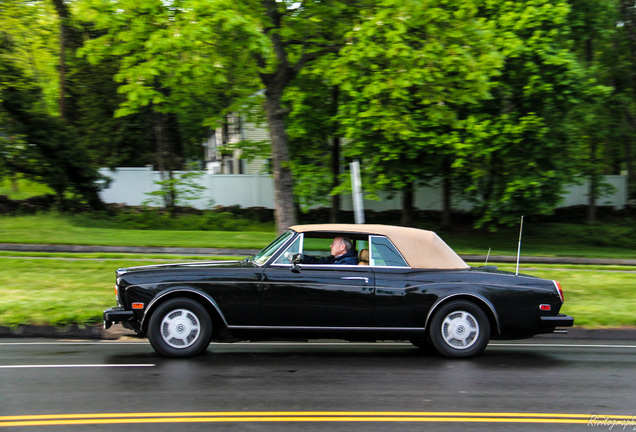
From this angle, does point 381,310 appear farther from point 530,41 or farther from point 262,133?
point 262,133

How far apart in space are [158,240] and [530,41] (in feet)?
43.5

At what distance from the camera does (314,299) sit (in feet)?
24.1

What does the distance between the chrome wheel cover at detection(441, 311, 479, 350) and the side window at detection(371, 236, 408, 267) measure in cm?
84

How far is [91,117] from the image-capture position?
91.6ft

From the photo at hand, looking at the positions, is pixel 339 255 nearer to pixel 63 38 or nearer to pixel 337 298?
pixel 337 298

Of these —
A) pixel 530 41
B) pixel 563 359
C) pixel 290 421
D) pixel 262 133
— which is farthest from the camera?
pixel 262 133

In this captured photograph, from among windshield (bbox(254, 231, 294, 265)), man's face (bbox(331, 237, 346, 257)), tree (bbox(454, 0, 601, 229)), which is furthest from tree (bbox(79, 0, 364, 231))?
tree (bbox(454, 0, 601, 229))

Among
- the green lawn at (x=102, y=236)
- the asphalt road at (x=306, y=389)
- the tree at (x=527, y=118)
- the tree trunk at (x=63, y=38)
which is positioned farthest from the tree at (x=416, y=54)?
the tree trunk at (x=63, y=38)

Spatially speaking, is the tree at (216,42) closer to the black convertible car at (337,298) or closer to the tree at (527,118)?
the black convertible car at (337,298)

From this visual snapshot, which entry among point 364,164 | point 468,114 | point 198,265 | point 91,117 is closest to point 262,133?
point 91,117

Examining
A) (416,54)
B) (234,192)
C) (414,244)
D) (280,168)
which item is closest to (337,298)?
(414,244)

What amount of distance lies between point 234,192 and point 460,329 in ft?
78.0

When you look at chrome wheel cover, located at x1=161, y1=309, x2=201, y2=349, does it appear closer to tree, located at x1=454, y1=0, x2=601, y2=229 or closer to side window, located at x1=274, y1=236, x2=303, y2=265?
side window, located at x1=274, y1=236, x2=303, y2=265

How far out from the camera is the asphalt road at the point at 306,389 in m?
5.17
